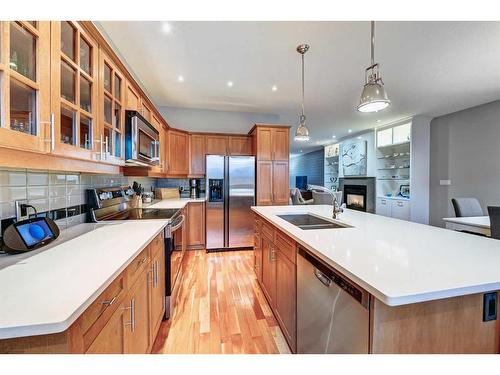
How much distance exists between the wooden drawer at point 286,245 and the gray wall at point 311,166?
26.5ft

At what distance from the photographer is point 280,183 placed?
13.4 ft

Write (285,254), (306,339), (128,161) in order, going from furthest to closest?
(128,161)
(285,254)
(306,339)

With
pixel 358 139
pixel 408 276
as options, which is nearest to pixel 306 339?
pixel 408 276

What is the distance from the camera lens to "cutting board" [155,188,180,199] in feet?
13.1

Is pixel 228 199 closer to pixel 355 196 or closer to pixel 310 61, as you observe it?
pixel 310 61

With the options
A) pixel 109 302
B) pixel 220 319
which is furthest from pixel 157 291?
pixel 109 302

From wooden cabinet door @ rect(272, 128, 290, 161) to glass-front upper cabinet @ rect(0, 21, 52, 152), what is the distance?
3.35 m

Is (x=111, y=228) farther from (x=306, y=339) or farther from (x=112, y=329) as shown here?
(x=306, y=339)

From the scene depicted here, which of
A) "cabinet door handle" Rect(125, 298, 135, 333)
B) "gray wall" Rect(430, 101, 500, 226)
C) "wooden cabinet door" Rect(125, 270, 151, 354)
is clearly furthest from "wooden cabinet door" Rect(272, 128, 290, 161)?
"gray wall" Rect(430, 101, 500, 226)

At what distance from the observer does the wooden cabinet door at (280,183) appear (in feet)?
13.3

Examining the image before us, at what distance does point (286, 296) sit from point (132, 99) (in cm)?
225

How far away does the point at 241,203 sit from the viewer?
396 cm

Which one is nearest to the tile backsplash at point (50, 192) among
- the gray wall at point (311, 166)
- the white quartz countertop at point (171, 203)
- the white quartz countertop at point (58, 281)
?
the white quartz countertop at point (58, 281)
